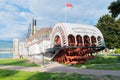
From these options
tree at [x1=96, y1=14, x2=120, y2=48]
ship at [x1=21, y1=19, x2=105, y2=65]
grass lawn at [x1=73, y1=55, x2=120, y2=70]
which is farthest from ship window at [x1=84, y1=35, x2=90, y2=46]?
tree at [x1=96, y1=14, x2=120, y2=48]

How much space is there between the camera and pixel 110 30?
59.5 m

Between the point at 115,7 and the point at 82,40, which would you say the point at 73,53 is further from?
the point at 115,7

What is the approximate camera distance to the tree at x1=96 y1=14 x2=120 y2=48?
56.7 meters

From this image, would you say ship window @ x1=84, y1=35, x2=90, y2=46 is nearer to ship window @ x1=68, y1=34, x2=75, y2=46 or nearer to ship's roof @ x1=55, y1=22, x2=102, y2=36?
ship's roof @ x1=55, y1=22, x2=102, y2=36

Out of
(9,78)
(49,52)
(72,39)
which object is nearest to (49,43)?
(49,52)

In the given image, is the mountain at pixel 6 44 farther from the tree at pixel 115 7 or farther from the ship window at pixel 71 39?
the tree at pixel 115 7

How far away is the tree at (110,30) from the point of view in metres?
56.7

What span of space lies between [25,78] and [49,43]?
17.8 m

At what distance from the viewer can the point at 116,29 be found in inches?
2291

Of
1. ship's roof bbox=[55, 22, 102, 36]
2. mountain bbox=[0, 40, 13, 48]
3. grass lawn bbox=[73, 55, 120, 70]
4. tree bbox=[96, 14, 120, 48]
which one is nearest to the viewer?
grass lawn bbox=[73, 55, 120, 70]

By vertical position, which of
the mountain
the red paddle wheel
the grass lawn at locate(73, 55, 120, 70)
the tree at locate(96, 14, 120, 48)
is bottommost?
the grass lawn at locate(73, 55, 120, 70)

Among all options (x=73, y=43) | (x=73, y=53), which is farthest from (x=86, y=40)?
(x=73, y=53)

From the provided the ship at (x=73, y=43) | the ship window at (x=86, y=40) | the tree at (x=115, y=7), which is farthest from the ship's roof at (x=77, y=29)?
the tree at (x=115, y=7)

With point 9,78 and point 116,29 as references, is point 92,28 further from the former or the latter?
point 116,29
